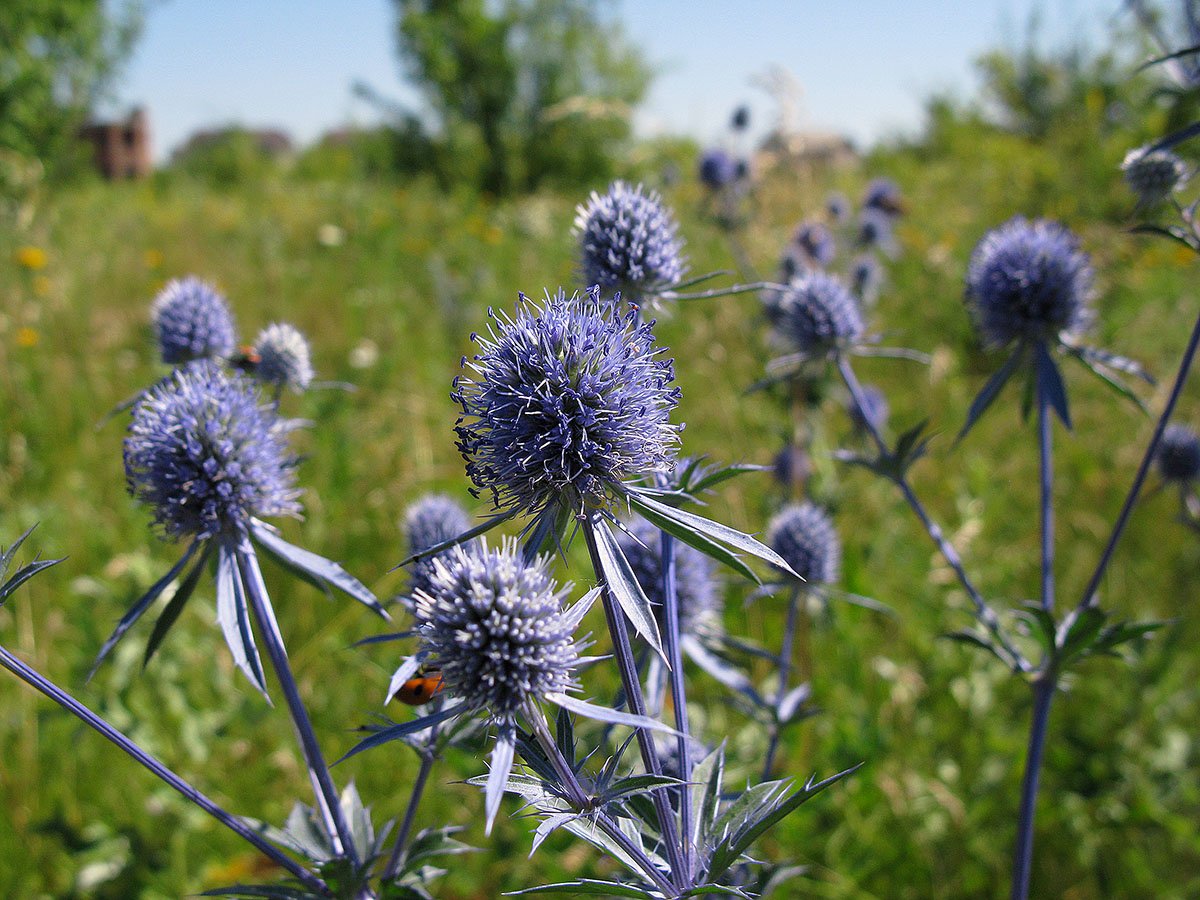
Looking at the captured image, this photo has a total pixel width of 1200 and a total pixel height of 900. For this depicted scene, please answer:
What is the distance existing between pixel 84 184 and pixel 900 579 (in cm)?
1487

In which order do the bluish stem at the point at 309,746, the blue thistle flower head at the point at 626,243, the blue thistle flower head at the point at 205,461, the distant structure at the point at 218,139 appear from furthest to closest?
the distant structure at the point at 218,139 < the blue thistle flower head at the point at 626,243 < the blue thistle flower head at the point at 205,461 < the bluish stem at the point at 309,746

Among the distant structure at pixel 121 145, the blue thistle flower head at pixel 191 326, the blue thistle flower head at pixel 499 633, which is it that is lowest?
the blue thistle flower head at pixel 499 633

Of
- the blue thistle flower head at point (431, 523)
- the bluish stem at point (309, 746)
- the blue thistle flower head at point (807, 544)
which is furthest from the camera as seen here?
the blue thistle flower head at point (807, 544)

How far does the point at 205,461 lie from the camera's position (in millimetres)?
1597

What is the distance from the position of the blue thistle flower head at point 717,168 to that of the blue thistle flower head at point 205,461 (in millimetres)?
3301

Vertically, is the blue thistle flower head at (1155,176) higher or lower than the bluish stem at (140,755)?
higher

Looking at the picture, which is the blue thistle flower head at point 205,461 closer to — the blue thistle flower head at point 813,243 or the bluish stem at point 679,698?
the bluish stem at point 679,698

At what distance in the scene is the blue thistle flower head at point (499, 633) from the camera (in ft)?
3.71

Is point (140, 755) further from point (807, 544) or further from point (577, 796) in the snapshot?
point (807, 544)

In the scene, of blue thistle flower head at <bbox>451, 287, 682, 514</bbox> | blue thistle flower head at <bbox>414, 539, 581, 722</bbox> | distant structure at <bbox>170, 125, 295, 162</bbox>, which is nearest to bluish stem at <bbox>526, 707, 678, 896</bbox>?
blue thistle flower head at <bbox>414, 539, 581, 722</bbox>

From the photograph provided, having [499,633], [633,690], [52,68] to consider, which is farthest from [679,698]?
[52,68]

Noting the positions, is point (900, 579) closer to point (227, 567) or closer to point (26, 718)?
point (227, 567)

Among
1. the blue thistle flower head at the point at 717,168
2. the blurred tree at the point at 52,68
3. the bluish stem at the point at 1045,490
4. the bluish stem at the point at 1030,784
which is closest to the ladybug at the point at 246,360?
the bluish stem at the point at 1045,490

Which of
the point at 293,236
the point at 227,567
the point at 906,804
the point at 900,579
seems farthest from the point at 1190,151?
the point at 293,236
